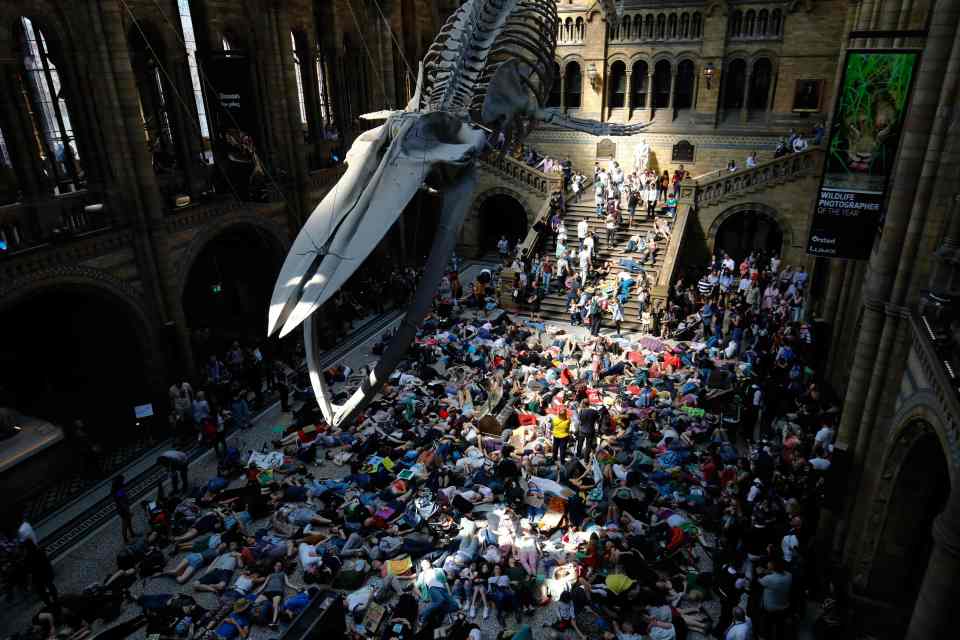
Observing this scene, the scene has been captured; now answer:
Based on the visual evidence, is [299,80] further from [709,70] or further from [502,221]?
[709,70]

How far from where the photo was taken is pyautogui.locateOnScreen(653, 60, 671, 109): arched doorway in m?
26.4

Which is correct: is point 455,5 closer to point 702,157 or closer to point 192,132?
point 702,157

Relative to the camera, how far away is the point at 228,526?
11.0 m

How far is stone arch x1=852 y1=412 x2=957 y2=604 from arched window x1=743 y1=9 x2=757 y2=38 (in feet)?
67.6

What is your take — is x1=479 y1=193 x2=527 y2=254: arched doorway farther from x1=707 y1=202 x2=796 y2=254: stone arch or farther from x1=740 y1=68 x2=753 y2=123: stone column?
x1=740 y1=68 x2=753 y2=123: stone column

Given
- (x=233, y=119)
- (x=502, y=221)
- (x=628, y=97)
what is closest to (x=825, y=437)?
(x=233, y=119)

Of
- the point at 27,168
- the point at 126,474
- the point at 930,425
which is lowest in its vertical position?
the point at 126,474

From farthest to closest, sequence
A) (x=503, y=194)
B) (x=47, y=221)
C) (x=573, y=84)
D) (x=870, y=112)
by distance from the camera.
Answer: (x=573, y=84) → (x=503, y=194) → (x=47, y=221) → (x=870, y=112)

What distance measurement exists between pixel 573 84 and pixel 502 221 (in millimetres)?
6896

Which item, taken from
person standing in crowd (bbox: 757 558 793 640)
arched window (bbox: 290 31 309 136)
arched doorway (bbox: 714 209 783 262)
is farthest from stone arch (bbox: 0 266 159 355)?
arched doorway (bbox: 714 209 783 262)

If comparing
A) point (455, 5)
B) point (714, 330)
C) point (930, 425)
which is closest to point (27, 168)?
point (930, 425)

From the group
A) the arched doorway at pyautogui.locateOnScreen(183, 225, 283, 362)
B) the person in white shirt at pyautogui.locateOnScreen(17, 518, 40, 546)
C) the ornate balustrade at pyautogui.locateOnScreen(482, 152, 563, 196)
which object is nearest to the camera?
the person in white shirt at pyautogui.locateOnScreen(17, 518, 40, 546)

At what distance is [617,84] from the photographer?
27.5 m

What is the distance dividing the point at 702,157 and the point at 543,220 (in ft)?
25.6
